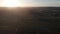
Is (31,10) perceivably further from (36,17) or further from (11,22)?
(11,22)

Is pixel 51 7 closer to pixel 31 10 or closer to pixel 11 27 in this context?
pixel 31 10

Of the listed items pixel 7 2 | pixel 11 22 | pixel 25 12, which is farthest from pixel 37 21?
pixel 7 2

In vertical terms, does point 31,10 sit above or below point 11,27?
above

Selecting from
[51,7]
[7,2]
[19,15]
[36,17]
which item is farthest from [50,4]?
[7,2]

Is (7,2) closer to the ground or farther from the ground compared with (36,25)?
farther from the ground

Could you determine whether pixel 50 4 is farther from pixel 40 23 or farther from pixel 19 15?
pixel 19 15

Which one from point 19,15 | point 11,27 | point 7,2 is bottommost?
point 11,27
